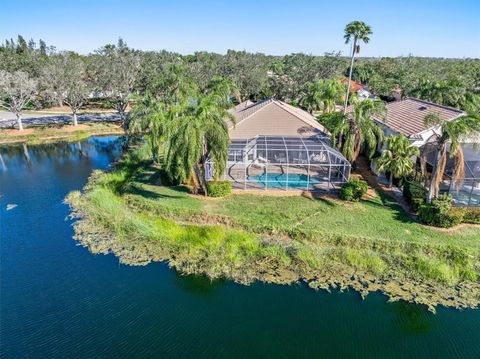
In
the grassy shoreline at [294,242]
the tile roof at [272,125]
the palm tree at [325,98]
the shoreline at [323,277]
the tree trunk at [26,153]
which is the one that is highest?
the palm tree at [325,98]

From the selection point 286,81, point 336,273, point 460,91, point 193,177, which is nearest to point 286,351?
point 336,273

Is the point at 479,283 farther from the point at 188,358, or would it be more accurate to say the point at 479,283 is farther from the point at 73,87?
the point at 73,87

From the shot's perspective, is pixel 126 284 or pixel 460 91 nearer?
pixel 126 284

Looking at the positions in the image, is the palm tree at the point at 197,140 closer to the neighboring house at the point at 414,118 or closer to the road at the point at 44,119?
the neighboring house at the point at 414,118

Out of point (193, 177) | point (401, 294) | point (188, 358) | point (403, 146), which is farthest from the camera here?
point (193, 177)

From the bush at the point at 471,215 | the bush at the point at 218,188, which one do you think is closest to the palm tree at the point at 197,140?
the bush at the point at 218,188

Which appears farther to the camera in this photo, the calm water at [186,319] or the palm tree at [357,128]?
the palm tree at [357,128]

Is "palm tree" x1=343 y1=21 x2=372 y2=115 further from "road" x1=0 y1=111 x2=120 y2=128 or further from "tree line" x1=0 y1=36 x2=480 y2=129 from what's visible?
"road" x1=0 y1=111 x2=120 y2=128
